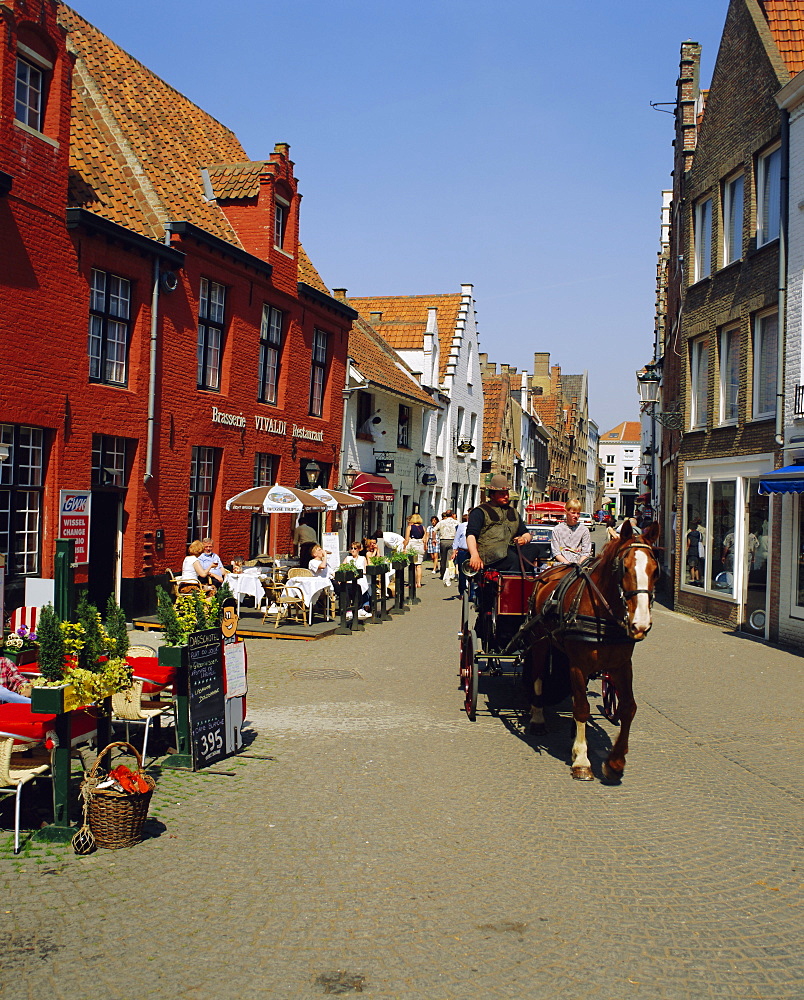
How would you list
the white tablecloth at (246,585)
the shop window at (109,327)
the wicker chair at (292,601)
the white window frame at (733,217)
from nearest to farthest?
the shop window at (109,327)
the wicker chair at (292,601)
the white tablecloth at (246,585)
the white window frame at (733,217)

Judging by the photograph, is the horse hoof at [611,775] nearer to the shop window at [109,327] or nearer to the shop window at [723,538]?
the shop window at [109,327]

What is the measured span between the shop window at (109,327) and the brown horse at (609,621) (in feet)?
31.5

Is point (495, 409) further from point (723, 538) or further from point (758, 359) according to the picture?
point (758, 359)

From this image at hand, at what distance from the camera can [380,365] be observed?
30.9m

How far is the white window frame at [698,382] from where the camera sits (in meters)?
19.8

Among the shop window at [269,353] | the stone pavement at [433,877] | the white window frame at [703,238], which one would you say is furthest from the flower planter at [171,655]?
the white window frame at [703,238]

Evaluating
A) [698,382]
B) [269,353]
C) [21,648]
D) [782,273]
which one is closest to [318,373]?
[269,353]

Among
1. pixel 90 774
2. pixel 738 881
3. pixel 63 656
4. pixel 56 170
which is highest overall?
pixel 56 170

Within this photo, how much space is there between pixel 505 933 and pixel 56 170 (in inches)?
486

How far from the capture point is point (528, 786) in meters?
7.06

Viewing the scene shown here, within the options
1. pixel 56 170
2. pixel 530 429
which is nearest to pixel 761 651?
pixel 56 170

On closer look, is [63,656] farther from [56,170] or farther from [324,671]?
[56,170]

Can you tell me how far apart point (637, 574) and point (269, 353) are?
15.0m

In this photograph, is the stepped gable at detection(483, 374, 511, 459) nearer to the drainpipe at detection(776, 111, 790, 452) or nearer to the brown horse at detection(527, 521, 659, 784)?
the drainpipe at detection(776, 111, 790, 452)
